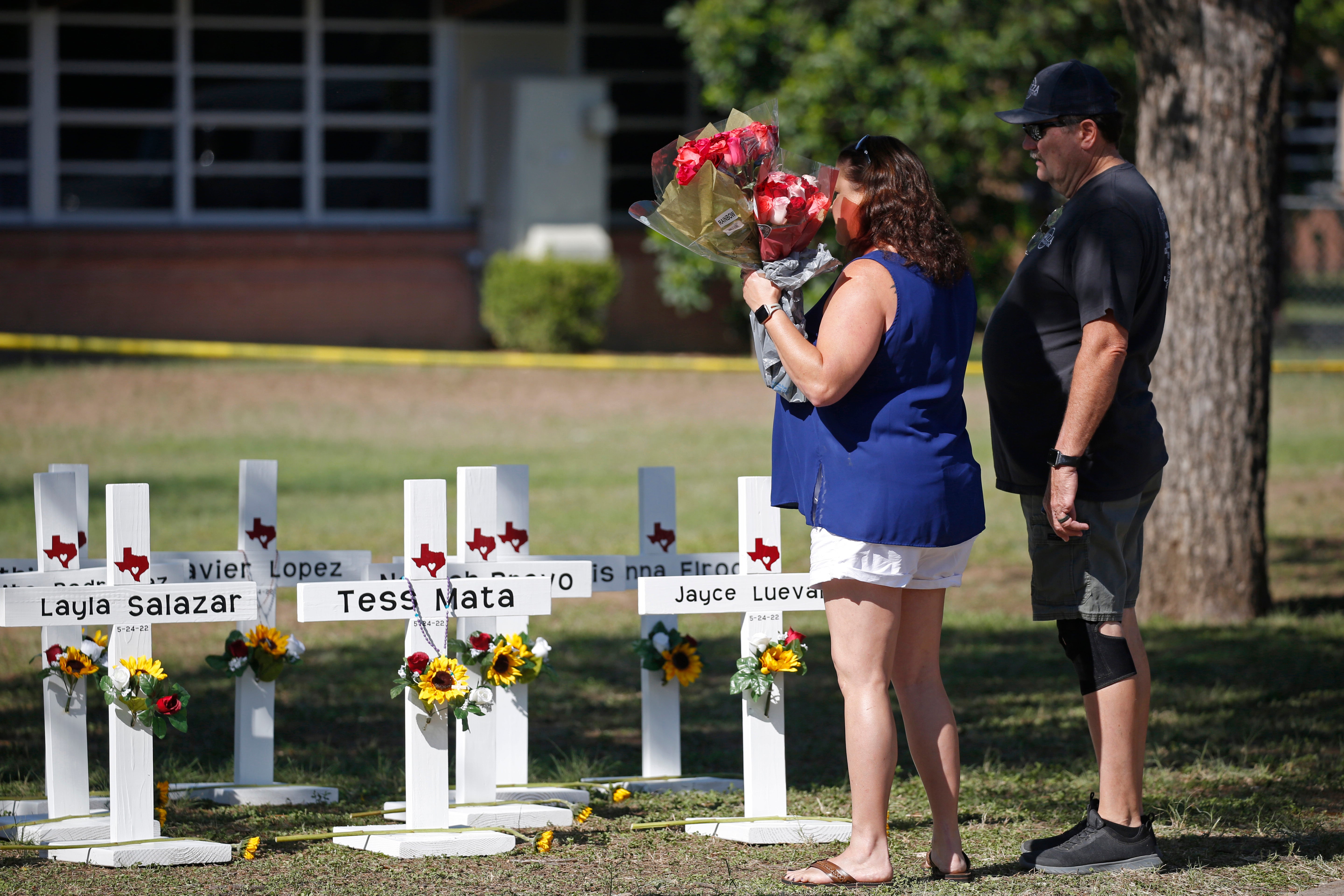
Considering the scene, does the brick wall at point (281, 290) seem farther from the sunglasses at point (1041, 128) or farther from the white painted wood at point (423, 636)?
the sunglasses at point (1041, 128)

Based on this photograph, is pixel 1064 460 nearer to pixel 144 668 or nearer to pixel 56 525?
pixel 144 668

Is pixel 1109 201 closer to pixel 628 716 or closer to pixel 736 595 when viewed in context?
pixel 736 595

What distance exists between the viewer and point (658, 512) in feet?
15.4

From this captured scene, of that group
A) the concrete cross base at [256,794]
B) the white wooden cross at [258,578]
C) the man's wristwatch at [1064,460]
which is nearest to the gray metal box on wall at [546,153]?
the white wooden cross at [258,578]

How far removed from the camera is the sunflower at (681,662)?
15.3 ft

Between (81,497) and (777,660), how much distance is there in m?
2.03

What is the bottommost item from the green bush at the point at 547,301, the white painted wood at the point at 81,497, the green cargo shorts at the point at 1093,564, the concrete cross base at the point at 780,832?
the concrete cross base at the point at 780,832

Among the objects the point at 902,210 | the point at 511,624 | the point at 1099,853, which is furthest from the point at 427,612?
the point at 1099,853

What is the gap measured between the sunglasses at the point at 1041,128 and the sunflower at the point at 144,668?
2615 millimetres

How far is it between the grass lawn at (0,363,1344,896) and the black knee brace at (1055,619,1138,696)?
494mm

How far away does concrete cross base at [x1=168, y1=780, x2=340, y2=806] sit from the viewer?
182 inches

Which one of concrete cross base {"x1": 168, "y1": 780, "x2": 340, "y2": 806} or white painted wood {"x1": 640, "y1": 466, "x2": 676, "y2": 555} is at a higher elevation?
white painted wood {"x1": 640, "y1": 466, "x2": 676, "y2": 555}

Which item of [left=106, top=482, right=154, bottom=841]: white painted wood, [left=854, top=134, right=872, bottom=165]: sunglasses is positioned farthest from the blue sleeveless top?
[left=106, top=482, right=154, bottom=841]: white painted wood

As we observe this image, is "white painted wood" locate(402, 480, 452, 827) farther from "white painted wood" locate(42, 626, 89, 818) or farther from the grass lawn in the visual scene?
"white painted wood" locate(42, 626, 89, 818)
